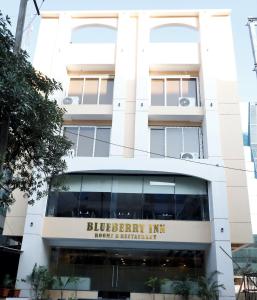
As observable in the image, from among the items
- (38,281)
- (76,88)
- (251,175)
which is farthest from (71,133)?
(251,175)

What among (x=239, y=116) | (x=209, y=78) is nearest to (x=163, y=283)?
(x=239, y=116)

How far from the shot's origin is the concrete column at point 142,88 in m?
17.1

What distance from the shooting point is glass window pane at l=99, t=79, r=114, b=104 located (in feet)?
62.9

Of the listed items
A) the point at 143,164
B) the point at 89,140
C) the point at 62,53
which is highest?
the point at 62,53

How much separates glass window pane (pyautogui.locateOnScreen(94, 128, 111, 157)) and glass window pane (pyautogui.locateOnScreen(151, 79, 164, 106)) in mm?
2870

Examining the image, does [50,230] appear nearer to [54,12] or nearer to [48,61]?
[48,61]

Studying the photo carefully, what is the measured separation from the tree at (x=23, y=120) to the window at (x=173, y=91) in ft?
27.5

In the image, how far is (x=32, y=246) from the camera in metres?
15.2

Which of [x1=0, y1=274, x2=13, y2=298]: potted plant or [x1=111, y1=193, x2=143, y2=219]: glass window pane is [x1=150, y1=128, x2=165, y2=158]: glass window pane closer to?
[x1=111, y1=193, x2=143, y2=219]: glass window pane

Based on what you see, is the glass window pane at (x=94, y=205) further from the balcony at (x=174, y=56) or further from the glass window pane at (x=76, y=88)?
the balcony at (x=174, y=56)

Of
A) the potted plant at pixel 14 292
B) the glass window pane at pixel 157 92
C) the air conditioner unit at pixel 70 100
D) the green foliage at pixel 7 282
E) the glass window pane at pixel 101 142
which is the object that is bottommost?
the potted plant at pixel 14 292

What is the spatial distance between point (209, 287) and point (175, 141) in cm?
695

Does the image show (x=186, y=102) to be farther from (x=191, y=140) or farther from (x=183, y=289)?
(x=183, y=289)

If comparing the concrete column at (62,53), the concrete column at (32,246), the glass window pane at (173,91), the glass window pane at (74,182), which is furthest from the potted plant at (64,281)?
the glass window pane at (173,91)
